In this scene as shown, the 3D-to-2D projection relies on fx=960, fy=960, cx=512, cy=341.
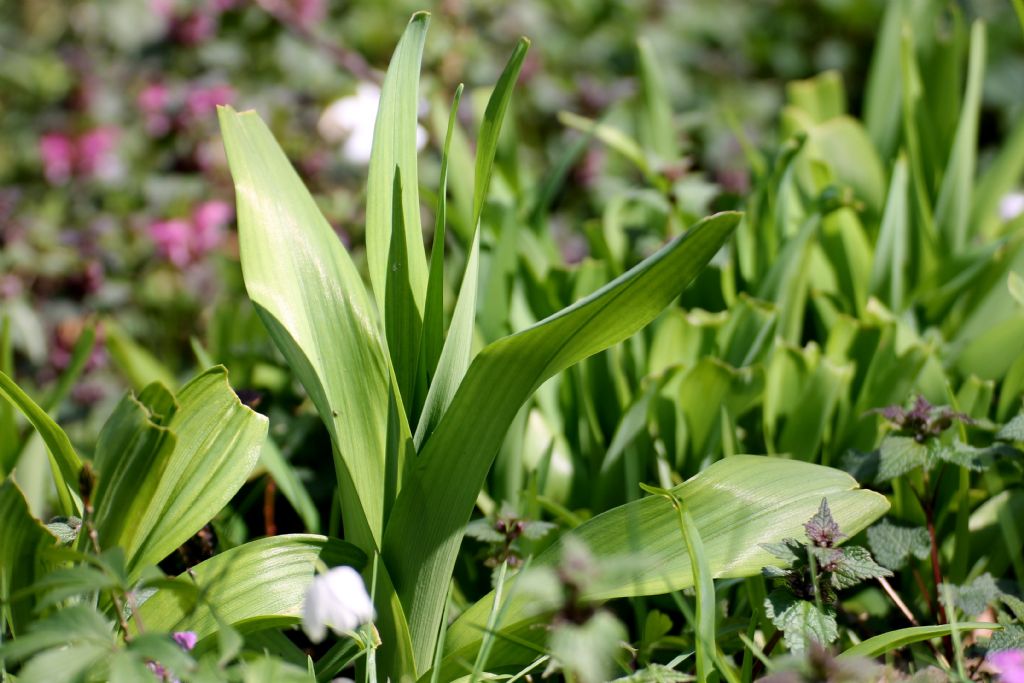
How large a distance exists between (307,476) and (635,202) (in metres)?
1.03

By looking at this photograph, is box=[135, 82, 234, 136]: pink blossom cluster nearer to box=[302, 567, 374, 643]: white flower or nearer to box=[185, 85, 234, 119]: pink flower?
box=[185, 85, 234, 119]: pink flower

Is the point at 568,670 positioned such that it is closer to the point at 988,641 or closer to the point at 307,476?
the point at 988,641

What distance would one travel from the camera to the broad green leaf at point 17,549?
1.01 m

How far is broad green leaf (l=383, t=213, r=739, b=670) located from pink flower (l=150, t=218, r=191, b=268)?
185 cm

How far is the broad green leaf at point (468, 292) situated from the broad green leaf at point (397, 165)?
0.25ft

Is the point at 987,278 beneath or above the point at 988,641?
above

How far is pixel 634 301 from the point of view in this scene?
986mm

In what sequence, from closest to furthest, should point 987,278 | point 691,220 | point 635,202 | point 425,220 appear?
1. point 987,278
2. point 691,220
3. point 635,202
4. point 425,220

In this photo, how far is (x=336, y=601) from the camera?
0.87 meters

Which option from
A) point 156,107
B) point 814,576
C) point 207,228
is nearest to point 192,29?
point 156,107

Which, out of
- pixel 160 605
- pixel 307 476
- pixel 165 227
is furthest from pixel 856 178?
pixel 165 227

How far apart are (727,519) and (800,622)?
13 cm

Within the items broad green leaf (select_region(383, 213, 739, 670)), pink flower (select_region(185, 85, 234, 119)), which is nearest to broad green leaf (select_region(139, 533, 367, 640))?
broad green leaf (select_region(383, 213, 739, 670))

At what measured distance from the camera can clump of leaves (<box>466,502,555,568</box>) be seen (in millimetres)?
1184
